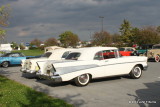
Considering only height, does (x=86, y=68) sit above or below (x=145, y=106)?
above

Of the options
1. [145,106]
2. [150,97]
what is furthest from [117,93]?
[145,106]

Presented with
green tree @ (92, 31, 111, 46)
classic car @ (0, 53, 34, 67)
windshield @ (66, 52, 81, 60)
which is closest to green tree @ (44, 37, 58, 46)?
green tree @ (92, 31, 111, 46)

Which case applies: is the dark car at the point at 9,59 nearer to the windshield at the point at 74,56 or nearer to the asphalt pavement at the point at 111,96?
the windshield at the point at 74,56

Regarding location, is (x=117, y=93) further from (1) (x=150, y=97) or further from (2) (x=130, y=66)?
(2) (x=130, y=66)

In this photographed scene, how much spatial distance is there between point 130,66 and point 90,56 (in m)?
2.28

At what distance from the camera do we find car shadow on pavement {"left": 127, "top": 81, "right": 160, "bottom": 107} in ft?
20.1

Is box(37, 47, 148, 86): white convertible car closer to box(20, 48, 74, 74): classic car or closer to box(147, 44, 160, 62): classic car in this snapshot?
box(20, 48, 74, 74): classic car

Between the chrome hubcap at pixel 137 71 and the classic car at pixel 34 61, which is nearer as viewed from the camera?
the chrome hubcap at pixel 137 71

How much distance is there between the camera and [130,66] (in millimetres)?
10352

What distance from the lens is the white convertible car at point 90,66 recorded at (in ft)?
27.9

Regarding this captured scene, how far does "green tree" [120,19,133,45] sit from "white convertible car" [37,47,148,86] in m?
47.7

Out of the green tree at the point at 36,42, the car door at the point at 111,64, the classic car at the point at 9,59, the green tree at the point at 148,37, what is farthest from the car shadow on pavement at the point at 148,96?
the green tree at the point at 36,42

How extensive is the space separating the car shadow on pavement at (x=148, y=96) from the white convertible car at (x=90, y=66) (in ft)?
5.90

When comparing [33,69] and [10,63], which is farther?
[10,63]
